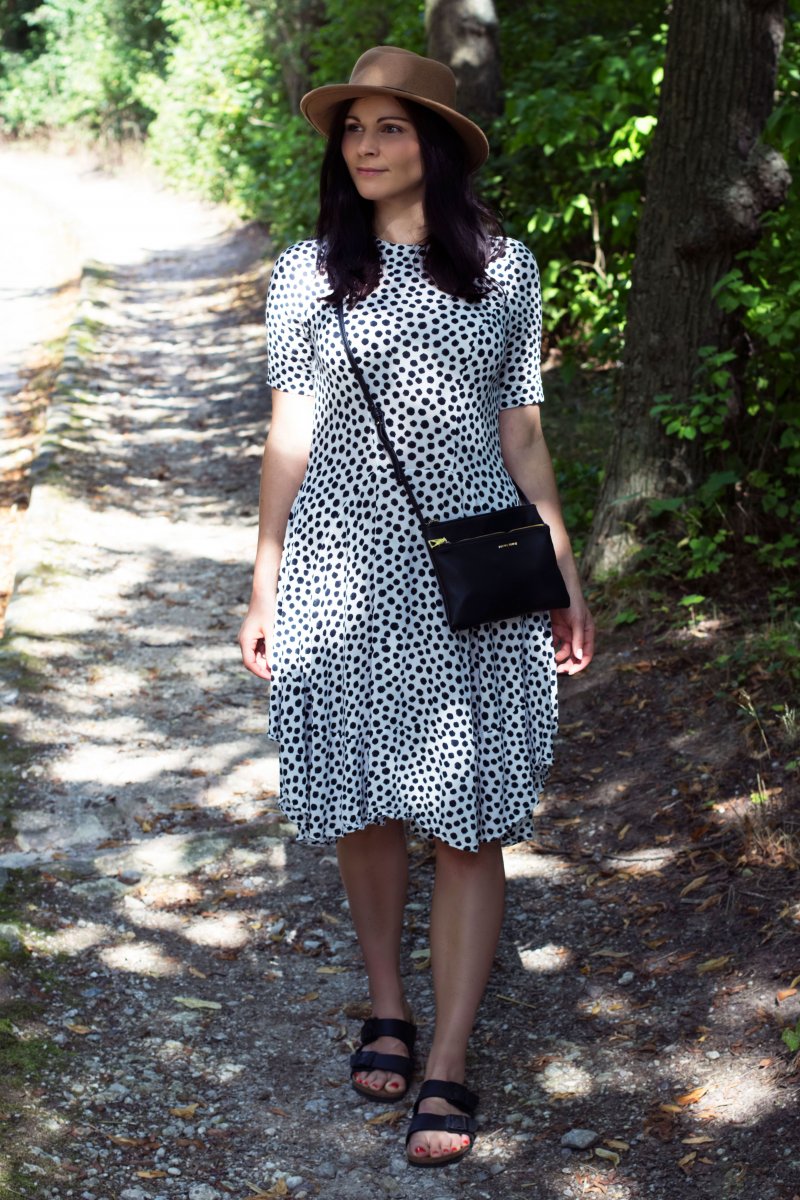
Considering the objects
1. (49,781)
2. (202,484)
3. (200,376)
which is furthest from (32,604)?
(200,376)

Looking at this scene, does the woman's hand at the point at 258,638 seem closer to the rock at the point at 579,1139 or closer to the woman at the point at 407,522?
the woman at the point at 407,522

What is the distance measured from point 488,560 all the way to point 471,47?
699 centimetres

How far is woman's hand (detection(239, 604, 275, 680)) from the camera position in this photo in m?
2.88

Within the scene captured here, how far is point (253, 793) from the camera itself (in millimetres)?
4520

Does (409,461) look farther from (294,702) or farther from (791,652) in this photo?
(791,652)

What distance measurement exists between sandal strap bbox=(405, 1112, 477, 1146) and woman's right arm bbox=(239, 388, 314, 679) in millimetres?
968

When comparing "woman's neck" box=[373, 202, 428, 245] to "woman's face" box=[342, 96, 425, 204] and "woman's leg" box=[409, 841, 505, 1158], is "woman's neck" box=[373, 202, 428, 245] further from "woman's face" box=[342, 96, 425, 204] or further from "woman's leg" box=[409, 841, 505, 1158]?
"woman's leg" box=[409, 841, 505, 1158]

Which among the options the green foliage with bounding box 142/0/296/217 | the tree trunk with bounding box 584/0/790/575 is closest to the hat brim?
the tree trunk with bounding box 584/0/790/575

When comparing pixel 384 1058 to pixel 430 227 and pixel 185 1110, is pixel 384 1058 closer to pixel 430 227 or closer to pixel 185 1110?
pixel 185 1110

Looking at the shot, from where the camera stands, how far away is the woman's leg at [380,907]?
295cm

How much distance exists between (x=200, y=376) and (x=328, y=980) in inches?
326

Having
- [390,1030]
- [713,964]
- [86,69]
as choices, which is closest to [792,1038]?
[713,964]

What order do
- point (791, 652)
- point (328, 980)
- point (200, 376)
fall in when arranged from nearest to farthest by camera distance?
point (328, 980) < point (791, 652) < point (200, 376)

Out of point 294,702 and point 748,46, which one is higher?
point 748,46
